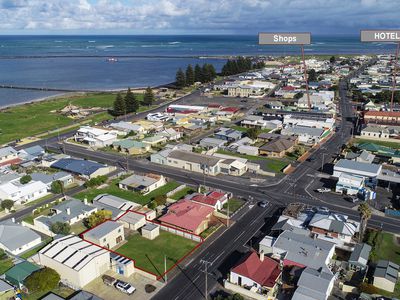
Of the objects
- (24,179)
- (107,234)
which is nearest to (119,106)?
(24,179)

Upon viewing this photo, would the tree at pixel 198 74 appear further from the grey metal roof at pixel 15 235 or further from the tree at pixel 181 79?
the grey metal roof at pixel 15 235

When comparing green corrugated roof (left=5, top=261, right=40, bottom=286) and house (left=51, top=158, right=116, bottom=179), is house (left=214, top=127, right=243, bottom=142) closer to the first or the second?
house (left=51, top=158, right=116, bottom=179)

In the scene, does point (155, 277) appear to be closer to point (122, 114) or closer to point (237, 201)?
point (237, 201)

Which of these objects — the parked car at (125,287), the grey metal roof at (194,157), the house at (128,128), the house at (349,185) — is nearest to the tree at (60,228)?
the parked car at (125,287)

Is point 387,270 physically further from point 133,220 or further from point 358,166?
point 133,220

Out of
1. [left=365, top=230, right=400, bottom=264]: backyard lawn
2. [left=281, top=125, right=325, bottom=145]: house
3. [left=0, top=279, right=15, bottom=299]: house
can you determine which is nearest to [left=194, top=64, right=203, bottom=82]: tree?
[left=281, top=125, right=325, bottom=145]: house

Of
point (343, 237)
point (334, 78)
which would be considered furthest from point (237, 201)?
point (334, 78)

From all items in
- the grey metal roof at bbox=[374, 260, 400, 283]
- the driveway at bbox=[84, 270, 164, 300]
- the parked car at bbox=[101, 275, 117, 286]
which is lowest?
the driveway at bbox=[84, 270, 164, 300]
